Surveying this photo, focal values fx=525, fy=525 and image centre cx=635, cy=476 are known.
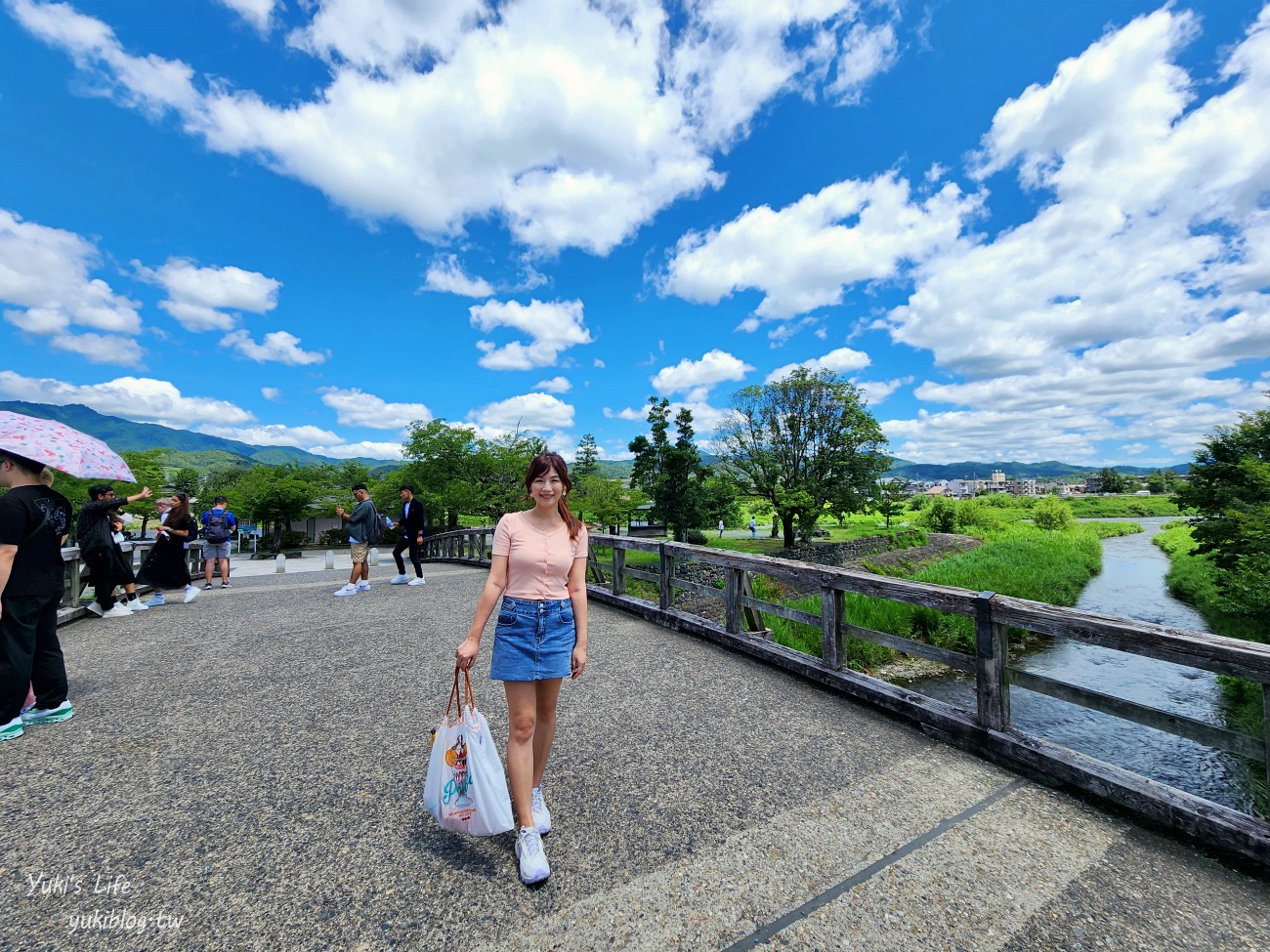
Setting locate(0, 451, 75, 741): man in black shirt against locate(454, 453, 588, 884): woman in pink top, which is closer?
locate(454, 453, 588, 884): woman in pink top

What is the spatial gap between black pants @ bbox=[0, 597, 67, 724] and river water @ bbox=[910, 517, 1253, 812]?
6.90 meters

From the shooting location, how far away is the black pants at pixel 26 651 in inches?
124

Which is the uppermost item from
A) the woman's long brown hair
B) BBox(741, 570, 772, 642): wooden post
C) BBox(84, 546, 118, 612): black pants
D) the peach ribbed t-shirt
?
Answer: the woman's long brown hair

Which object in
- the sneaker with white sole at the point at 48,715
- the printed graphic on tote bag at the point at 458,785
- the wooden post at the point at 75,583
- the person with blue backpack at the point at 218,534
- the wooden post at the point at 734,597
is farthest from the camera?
the person with blue backpack at the point at 218,534

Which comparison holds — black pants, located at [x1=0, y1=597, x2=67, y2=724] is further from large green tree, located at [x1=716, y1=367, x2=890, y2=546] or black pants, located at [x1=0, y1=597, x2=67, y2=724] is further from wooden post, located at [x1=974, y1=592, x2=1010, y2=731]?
large green tree, located at [x1=716, y1=367, x2=890, y2=546]

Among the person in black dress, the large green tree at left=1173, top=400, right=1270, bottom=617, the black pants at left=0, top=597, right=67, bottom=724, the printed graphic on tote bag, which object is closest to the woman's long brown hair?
the printed graphic on tote bag

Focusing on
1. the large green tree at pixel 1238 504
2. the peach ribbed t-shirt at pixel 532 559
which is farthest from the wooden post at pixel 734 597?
the large green tree at pixel 1238 504

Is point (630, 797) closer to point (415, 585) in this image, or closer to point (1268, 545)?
point (415, 585)

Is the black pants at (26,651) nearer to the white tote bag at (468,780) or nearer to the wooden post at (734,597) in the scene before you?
the white tote bag at (468,780)

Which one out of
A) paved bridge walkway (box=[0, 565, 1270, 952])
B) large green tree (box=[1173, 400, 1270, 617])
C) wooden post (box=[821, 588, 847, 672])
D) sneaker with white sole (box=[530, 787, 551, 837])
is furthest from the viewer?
large green tree (box=[1173, 400, 1270, 617])

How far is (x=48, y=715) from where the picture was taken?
3504 millimetres

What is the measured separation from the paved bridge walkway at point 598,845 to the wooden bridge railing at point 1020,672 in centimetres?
14

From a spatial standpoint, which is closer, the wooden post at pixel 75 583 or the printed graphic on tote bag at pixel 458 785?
the printed graphic on tote bag at pixel 458 785

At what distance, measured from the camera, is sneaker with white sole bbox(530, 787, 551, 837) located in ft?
7.76
